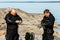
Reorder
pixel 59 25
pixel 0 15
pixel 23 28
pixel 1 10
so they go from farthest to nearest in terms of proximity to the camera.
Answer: pixel 59 25 → pixel 1 10 → pixel 0 15 → pixel 23 28

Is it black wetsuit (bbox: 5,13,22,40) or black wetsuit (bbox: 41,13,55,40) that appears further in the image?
black wetsuit (bbox: 5,13,22,40)

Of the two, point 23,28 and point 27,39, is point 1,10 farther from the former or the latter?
point 27,39

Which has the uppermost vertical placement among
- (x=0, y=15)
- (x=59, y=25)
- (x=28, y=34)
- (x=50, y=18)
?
(x=50, y=18)

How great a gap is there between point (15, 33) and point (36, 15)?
17561mm

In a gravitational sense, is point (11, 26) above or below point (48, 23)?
below

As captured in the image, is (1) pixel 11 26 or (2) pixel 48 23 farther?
(1) pixel 11 26

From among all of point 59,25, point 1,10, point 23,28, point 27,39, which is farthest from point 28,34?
point 59,25

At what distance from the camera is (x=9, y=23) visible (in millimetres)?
13000

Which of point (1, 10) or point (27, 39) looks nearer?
point (27, 39)

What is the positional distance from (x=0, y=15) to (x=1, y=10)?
71.6 inches

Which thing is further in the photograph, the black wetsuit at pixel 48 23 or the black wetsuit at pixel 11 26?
the black wetsuit at pixel 11 26

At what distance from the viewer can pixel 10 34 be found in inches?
516

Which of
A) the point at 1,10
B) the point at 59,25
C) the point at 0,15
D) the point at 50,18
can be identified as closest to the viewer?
the point at 50,18

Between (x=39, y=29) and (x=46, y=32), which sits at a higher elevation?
(x=46, y=32)
